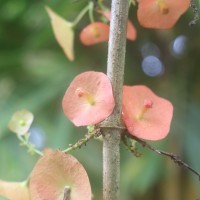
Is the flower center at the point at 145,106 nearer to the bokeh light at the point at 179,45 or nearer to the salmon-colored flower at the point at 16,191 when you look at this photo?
the salmon-colored flower at the point at 16,191

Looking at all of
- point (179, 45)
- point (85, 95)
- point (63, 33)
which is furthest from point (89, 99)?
point (179, 45)

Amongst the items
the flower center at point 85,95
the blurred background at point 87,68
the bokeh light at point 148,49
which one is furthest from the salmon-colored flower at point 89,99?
the bokeh light at point 148,49

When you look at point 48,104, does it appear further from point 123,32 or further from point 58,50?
point 123,32

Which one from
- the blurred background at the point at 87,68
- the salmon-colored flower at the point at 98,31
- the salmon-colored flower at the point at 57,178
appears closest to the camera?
the salmon-colored flower at the point at 57,178

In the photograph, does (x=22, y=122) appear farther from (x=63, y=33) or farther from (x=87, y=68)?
(x=87, y=68)

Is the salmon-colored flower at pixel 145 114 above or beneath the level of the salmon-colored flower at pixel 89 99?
beneath

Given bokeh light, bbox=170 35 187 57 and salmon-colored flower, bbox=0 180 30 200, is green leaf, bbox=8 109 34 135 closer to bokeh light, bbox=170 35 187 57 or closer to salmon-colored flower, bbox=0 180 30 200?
salmon-colored flower, bbox=0 180 30 200
